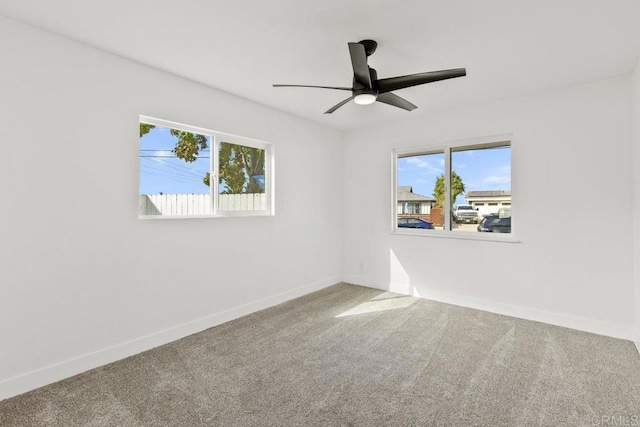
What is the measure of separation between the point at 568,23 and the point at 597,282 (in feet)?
8.01

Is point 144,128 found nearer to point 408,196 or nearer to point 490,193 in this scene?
point 408,196

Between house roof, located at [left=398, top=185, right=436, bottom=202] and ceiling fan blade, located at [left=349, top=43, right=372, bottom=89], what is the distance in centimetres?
244

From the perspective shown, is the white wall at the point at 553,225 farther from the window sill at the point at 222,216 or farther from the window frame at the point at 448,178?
the window sill at the point at 222,216

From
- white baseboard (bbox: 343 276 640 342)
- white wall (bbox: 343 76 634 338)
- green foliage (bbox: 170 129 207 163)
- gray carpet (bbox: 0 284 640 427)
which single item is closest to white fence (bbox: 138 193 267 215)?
green foliage (bbox: 170 129 207 163)

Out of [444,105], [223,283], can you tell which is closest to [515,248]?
[444,105]

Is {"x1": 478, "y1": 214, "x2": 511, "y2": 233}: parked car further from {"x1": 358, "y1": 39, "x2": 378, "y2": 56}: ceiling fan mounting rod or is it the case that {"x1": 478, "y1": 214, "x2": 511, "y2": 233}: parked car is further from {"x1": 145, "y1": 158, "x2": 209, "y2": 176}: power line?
{"x1": 145, "y1": 158, "x2": 209, "y2": 176}: power line

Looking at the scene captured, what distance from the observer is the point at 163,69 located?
2797 mm

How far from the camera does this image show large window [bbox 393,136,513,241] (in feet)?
12.2

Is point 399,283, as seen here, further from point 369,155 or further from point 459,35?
point 459,35

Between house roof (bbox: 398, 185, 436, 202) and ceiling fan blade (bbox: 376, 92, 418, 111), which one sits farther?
house roof (bbox: 398, 185, 436, 202)

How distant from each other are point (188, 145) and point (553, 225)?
12.8ft

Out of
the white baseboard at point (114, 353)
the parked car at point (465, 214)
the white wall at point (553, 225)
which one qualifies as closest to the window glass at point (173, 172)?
the white baseboard at point (114, 353)

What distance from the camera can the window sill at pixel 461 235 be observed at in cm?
363

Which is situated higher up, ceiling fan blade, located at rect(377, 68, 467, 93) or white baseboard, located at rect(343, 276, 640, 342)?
ceiling fan blade, located at rect(377, 68, 467, 93)
